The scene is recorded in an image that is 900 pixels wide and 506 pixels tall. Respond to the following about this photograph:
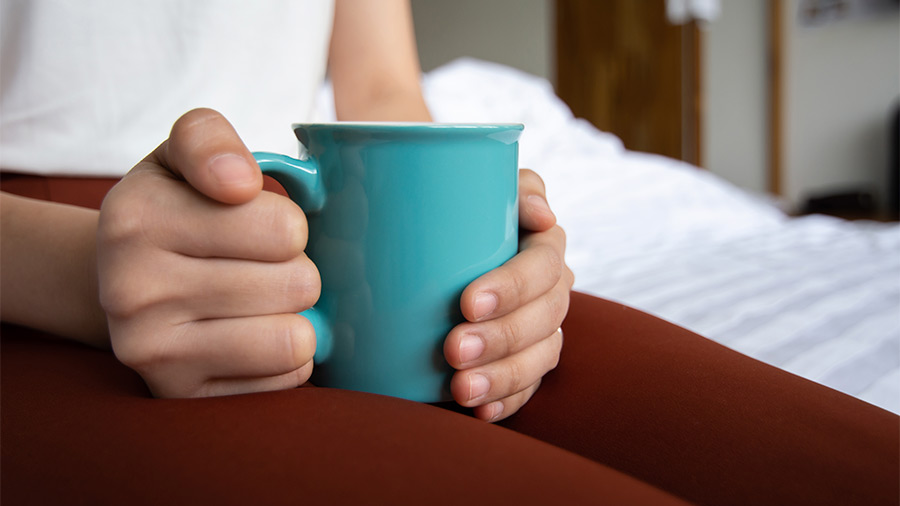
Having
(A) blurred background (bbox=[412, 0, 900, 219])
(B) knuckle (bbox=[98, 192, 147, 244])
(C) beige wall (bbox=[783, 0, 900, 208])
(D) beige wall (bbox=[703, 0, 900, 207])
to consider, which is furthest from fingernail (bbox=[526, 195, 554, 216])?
(C) beige wall (bbox=[783, 0, 900, 208])

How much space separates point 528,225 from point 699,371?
0.14 m

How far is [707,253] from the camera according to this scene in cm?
113

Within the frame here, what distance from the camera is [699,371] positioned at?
15.3 inches

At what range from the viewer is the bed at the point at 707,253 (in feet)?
2.11

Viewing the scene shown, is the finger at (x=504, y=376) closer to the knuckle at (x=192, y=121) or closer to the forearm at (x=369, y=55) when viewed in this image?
the knuckle at (x=192, y=121)

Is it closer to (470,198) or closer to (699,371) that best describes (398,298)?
(470,198)

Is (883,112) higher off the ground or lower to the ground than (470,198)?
lower

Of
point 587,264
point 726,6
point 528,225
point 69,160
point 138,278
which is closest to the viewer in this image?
point 138,278

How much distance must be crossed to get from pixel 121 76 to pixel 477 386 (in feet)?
1.69

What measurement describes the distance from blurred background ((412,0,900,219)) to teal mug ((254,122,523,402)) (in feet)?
11.9

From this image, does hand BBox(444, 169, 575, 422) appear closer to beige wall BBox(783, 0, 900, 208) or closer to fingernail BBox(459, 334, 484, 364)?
fingernail BBox(459, 334, 484, 364)

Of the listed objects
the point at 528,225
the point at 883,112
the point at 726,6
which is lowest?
the point at 883,112

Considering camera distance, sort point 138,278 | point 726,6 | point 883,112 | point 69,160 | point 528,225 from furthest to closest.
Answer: point 726,6 → point 883,112 → point 69,160 → point 528,225 → point 138,278

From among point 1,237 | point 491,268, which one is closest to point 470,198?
point 491,268
